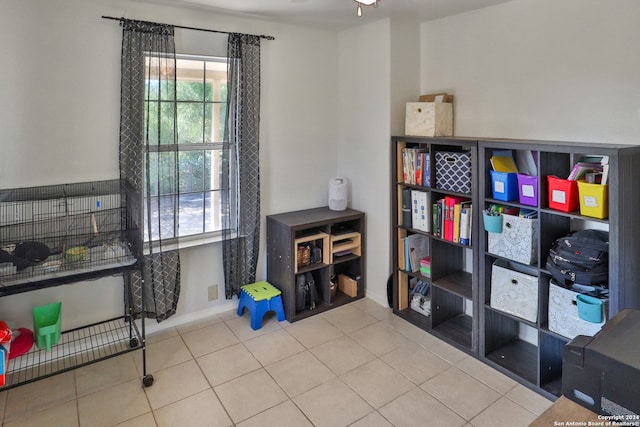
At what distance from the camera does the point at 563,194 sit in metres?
2.20

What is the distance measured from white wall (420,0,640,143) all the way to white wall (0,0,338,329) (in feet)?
3.95

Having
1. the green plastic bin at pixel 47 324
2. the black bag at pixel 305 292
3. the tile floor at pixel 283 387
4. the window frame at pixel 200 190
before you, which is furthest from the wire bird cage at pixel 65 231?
the black bag at pixel 305 292

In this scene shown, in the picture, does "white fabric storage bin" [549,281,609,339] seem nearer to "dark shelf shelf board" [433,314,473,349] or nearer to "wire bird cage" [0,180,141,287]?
"dark shelf shelf board" [433,314,473,349]

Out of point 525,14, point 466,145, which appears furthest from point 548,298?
point 525,14

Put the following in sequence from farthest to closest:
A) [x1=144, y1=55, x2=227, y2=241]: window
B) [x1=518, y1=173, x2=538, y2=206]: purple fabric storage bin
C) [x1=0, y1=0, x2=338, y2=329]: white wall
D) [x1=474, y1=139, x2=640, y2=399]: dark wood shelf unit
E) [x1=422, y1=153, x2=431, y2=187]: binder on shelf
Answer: [x1=422, y1=153, x2=431, y2=187]: binder on shelf < [x1=144, y1=55, x2=227, y2=241]: window < [x1=0, y1=0, x2=338, y2=329]: white wall < [x1=518, y1=173, x2=538, y2=206]: purple fabric storage bin < [x1=474, y1=139, x2=640, y2=399]: dark wood shelf unit

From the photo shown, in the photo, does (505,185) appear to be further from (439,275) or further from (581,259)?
(439,275)

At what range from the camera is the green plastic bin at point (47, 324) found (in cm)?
247

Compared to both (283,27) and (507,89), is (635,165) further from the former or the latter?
(283,27)

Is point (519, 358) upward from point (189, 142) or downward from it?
downward

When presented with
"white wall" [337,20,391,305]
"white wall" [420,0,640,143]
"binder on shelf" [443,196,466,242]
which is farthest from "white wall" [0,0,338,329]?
"binder on shelf" [443,196,466,242]

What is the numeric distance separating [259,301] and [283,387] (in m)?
0.78

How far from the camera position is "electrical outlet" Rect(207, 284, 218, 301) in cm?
329

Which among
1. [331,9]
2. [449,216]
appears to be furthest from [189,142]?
[449,216]

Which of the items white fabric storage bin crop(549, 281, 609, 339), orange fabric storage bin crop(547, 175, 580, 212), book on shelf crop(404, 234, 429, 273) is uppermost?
orange fabric storage bin crop(547, 175, 580, 212)
